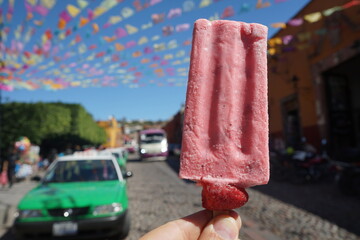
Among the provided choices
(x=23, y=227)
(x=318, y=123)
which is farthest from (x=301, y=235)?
(x=318, y=123)

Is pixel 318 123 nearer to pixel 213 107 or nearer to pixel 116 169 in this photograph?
pixel 116 169

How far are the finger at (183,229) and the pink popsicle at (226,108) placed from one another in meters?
0.15

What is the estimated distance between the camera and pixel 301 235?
5.23 m

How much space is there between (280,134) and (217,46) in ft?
56.4

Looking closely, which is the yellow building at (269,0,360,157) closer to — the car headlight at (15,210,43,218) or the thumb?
the car headlight at (15,210,43,218)

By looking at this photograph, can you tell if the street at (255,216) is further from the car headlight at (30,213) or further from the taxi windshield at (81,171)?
the car headlight at (30,213)

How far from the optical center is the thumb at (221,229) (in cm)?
171

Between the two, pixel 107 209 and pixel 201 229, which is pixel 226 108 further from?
pixel 107 209

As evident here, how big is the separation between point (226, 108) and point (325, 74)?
1325cm

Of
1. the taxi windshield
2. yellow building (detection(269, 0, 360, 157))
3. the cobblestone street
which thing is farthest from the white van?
the taxi windshield

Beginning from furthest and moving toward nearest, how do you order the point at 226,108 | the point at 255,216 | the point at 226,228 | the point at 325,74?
the point at 325,74 < the point at 255,216 < the point at 226,108 < the point at 226,228

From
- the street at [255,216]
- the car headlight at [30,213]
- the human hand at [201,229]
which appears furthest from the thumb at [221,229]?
the car headlight at [30,213]

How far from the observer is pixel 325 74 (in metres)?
13.5

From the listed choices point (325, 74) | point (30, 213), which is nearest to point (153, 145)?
point (325, 74)
